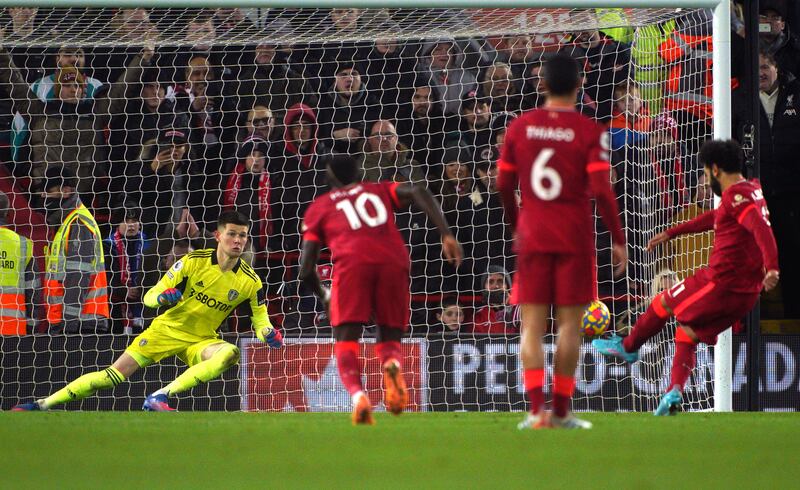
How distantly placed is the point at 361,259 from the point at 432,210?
46cm

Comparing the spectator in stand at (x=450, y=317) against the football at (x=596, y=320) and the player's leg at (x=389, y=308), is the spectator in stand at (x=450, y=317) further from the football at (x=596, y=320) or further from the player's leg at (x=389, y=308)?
the player's leg at (x=389, y=308)

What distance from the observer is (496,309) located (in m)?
10.5

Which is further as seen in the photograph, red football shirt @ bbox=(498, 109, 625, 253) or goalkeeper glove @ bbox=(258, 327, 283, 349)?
goalkeeper glove @ bbox=(258, 327, 283, 349)

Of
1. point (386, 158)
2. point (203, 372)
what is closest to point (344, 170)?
point (203, 372)

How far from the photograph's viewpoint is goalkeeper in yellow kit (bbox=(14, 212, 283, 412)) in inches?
360

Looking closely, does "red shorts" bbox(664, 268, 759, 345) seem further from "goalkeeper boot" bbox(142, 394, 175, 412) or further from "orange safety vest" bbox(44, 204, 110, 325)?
"orange safety vest" bbox(44, 204, 110, 325)

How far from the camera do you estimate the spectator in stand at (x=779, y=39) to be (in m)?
10.8

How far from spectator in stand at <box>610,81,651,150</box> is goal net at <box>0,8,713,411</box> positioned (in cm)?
2

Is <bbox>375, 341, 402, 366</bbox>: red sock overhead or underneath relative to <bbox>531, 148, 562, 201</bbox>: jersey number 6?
underneath

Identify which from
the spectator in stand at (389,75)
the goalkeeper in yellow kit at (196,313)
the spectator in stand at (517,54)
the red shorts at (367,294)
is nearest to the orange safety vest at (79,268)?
the goalkeeper in yellow kit at (196,313)

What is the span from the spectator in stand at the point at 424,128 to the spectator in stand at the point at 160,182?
1965 millimetres

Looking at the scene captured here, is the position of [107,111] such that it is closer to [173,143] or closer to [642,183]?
[173,143]

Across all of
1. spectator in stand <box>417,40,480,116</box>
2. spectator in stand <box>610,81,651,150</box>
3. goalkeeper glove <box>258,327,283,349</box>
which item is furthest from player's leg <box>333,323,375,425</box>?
spectator in stand <box>417,40,480,116</box>

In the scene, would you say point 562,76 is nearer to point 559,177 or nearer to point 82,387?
point 559,177
